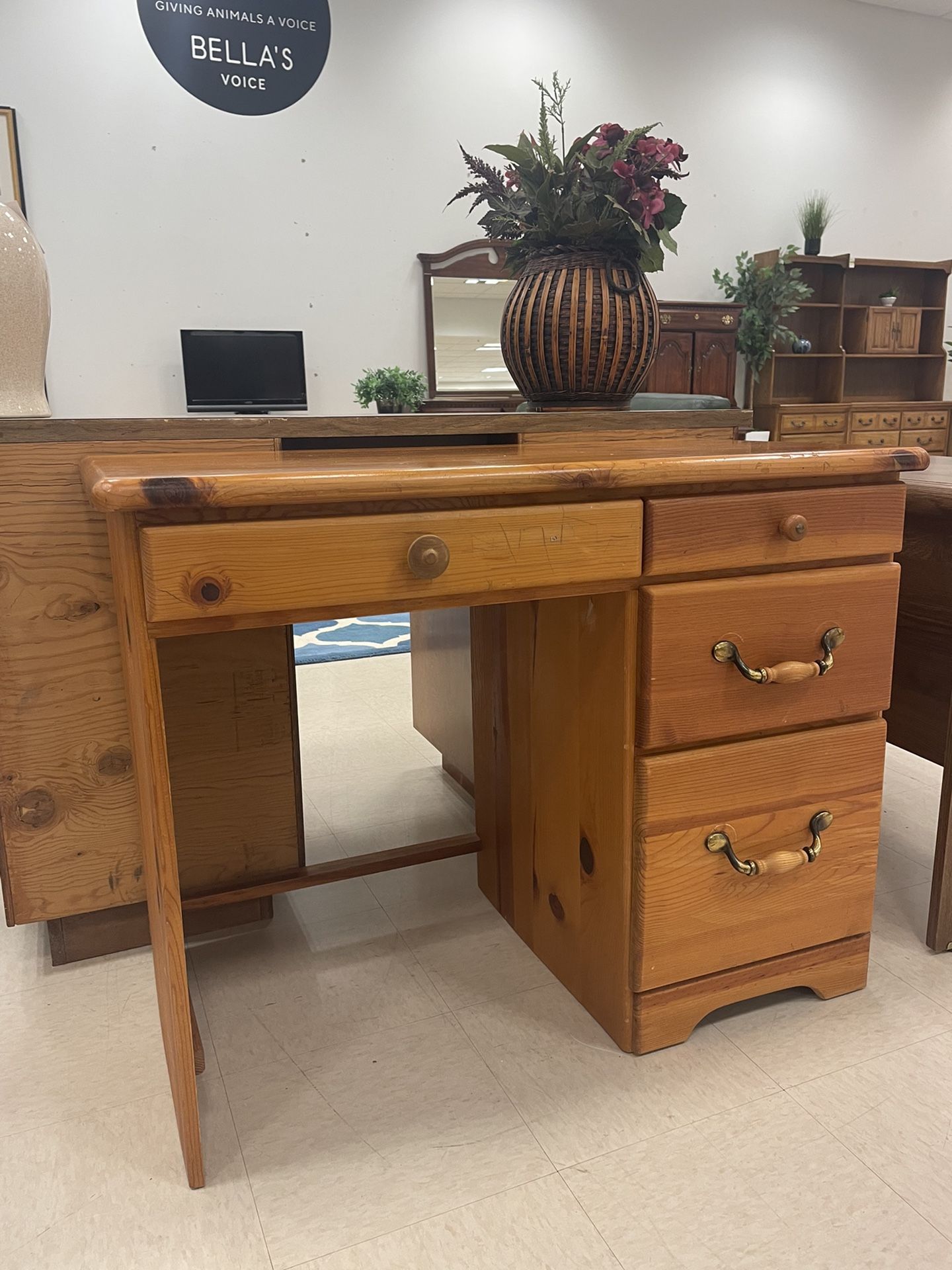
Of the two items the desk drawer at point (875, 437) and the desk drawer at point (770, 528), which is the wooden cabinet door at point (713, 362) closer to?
the desk drawer at point (875, 437)

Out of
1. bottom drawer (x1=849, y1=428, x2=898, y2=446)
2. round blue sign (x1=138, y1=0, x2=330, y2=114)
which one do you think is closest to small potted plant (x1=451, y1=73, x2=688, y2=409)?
round blue sign (x1=138, y1=0, x2=330, y2=114)

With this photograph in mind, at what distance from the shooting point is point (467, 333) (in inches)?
195

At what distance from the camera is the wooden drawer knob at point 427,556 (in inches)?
33.0

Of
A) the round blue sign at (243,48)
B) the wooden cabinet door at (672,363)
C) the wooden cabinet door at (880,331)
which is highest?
the round blue sign at (243,48)

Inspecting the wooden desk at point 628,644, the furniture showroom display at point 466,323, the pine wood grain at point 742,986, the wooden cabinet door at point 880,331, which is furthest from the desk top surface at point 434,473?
the wooden cabinet door at point 880,331

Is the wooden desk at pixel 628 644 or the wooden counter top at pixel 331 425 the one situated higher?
the wooden counter top at pixel 331 425

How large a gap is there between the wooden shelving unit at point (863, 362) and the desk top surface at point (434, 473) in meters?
4.77

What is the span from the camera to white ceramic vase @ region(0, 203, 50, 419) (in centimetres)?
111

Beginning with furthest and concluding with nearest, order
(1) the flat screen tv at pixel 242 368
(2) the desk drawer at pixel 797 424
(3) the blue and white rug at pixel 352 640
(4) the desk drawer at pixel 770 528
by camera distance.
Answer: (2) the desk drawer at pixel 797 424 → (1) the flat screen tv at pixel 242 368 → (3) the blue and white rug at pixel 352 640 → (4) the desk drawer at pixel 770 528

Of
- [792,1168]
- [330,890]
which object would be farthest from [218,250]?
[792,1168]

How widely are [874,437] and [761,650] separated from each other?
545 centimetres

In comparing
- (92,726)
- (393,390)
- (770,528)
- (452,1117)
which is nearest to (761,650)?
(770,528)

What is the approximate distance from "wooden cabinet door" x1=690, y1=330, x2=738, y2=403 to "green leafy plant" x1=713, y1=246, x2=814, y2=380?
130 mm

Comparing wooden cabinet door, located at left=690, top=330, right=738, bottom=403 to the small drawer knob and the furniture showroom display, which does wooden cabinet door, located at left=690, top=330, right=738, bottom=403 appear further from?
the small drawer knob
